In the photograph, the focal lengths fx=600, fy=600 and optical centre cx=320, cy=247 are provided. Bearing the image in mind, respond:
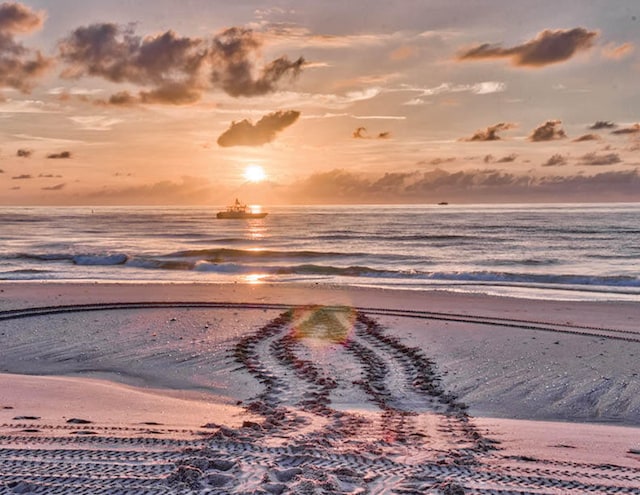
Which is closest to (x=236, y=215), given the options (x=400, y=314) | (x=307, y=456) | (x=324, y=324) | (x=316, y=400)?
(x=400, y=314)

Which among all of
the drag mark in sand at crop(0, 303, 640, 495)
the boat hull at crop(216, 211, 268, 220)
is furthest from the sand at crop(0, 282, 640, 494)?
the boat hull at crop(216, 211, 268, 220)

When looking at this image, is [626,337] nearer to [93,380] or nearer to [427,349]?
[427,349]

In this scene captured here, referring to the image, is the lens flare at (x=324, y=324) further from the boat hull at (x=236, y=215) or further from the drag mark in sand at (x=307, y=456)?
the boat hull at (x=236, y=215)

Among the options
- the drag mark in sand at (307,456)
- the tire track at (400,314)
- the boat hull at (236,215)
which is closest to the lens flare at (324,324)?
the tire track at (400,314)

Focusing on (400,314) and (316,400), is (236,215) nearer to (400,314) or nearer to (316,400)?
(400,314)

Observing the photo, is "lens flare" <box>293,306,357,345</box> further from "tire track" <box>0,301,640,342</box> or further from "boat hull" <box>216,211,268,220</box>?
"boat hull" <box>216,211,268,220</box>

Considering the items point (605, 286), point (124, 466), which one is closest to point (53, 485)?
point (124, 466)
